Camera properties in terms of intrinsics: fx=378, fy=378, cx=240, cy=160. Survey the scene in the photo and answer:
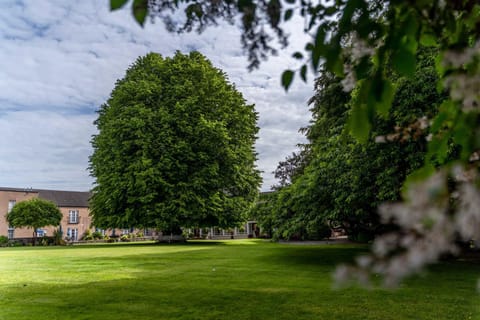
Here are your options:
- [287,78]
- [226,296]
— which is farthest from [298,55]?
[226,296]

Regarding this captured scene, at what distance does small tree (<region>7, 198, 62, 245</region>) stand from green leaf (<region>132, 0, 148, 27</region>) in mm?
43235

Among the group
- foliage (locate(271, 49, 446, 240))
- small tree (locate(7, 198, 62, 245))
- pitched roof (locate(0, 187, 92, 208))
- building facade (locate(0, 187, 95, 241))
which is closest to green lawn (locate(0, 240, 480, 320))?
foliage (locate(271, 49, 446, 240))

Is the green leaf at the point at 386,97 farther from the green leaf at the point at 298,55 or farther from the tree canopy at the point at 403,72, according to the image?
the green leaf at the point at 298,55

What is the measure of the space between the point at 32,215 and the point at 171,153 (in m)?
21.0

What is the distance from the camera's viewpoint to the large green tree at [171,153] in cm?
2734

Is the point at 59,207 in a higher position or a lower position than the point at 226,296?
higher

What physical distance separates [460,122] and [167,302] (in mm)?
7332

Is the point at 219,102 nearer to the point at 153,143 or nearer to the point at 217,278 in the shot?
the point at 153,143

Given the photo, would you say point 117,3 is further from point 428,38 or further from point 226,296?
point 226,296

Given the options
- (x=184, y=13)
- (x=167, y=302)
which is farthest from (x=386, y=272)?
(x=167, y=302)

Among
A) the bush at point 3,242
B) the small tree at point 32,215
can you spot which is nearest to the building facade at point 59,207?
the small tree at point 32,215

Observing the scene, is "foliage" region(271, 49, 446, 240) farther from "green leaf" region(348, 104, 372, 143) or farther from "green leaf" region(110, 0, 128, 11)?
"green leaf" region(110, 0, 128, 11)

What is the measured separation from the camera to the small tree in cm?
3878

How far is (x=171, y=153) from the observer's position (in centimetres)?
2772
